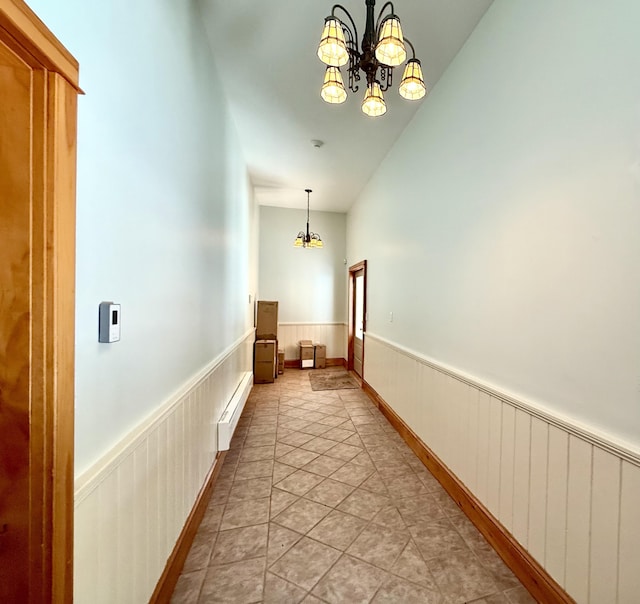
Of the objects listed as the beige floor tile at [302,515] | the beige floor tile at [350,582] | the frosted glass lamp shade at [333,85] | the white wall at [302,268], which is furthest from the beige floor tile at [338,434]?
the white wall at [302,268]

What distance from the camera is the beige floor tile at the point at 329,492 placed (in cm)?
204

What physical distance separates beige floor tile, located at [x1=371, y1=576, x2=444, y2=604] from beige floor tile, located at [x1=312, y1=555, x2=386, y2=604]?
0.03 meters

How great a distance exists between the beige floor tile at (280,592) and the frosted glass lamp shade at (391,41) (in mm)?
2588

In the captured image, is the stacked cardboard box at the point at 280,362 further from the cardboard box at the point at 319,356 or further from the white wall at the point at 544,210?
the white wall at the point at 544,210

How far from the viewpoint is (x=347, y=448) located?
2752mm

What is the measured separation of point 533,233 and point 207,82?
2328 millimetres

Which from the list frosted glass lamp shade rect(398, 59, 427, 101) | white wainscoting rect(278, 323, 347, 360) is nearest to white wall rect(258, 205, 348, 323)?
white wainscoting rect(278, 323, 347, 360)

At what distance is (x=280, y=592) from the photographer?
4.57 ft

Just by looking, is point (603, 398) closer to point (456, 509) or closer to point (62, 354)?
point (456, 509)

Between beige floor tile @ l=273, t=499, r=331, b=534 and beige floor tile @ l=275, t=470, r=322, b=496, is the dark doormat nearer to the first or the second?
beige floor tile @ l=275, t=470, r=322, b=496

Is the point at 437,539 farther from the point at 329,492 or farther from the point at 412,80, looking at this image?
the point at 412,80

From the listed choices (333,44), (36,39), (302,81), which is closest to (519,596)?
(36,39)

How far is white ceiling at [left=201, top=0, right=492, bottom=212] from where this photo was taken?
1.83 meters

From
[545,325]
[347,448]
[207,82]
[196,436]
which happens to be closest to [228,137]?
[207,82]
